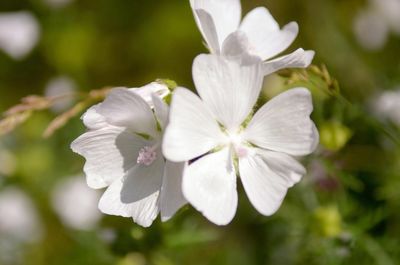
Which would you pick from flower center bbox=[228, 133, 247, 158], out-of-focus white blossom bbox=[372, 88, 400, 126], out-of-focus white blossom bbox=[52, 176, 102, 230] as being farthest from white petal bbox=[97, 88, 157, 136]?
out-of-focus white blossom bbox=[52, 176, 102, 230]

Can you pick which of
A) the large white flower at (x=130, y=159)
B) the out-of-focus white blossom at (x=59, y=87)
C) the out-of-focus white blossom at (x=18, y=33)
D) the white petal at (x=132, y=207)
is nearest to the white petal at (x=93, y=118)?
the large white flower at (x=130, y=159)

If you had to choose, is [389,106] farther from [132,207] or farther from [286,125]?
[132,207]

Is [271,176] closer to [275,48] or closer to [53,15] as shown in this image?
[275,48]

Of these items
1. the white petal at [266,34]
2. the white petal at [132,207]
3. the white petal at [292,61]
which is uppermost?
the white petal at [292,61]

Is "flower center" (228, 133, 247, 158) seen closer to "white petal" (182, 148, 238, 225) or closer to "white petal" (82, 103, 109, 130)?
"white petal" (182, 148, 238, 225)

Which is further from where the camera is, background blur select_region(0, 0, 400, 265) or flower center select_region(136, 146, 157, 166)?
background blur select_region(0, 0, 400, 265)

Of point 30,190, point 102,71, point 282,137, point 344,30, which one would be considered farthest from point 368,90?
point 282,137

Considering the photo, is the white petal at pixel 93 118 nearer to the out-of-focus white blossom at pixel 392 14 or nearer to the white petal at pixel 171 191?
the white petal at pixel 171 191
